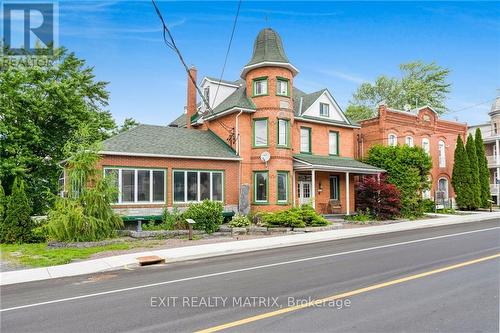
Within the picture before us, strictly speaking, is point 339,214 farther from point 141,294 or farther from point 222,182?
point 141,294

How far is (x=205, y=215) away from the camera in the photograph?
57.8 ft

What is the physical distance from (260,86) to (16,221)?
47.7 feet

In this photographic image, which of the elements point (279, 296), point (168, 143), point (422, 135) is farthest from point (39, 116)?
point (422, 135)

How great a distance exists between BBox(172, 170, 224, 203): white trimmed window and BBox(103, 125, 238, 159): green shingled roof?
1.05 metres

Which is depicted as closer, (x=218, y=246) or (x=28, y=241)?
(x=218, y=246)

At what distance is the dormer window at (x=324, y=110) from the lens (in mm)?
25250

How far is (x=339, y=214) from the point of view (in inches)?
975

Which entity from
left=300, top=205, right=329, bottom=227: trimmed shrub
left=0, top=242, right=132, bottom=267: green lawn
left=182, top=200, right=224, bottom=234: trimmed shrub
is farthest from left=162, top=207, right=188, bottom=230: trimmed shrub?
left=300, top=205, right=329, bottom=227: trimmed shrub

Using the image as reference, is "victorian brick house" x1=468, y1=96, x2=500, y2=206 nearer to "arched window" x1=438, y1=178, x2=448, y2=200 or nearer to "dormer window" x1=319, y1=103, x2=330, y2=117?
"arched window" x1=438, y1=178, x2=448, y2=200

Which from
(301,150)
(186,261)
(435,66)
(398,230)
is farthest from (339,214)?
(435,66)

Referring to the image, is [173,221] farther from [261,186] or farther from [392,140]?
[392,140]

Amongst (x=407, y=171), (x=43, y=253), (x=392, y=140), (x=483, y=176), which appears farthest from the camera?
(x=483, y=176)

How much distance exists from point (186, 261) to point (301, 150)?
1439cm

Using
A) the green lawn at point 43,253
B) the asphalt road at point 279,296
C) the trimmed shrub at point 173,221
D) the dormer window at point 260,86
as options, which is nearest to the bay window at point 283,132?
the dormer window at point 260,86
